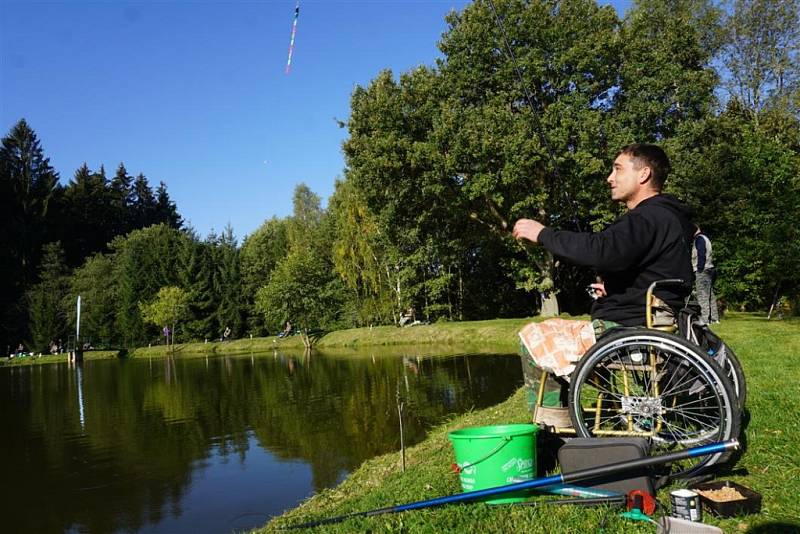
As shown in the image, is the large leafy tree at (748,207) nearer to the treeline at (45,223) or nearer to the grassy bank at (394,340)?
the grassy bank at (394,340)

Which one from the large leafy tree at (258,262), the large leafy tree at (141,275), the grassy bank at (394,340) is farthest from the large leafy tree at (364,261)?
the large leafy tree at (141,275)

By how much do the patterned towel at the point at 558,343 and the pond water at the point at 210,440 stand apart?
3.51 meters

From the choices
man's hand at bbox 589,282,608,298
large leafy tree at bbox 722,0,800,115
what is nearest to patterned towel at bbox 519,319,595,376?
man's hand at bbox 589,282,608,298

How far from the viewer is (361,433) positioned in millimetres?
9258

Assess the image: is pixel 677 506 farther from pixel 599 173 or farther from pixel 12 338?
pixel 12 338

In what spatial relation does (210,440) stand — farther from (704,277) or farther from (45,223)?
(45,223)

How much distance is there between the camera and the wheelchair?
3252mm

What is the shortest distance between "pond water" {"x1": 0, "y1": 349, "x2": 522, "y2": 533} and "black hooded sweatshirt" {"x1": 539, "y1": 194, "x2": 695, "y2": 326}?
409cm

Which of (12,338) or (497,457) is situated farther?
(12,338)

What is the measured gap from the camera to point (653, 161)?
369 centimetres

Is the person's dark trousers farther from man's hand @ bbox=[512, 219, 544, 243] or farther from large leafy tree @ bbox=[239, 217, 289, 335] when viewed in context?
large leafy tree @ bbox=[239, 217, 289, 335]

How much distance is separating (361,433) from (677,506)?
6.84 meters

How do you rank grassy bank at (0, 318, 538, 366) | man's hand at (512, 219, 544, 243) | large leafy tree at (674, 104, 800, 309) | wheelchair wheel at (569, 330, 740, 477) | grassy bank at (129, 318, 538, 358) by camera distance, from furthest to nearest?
grassy bank at (129, 318, 538, 358) → grassy bank at (0, 318, 538, 366) → large leafy tree at (674, 104, 800, 309) → man's hand at (512, 219, 544, 243) → wheelchair wheel at (569, 330, 740, 477)

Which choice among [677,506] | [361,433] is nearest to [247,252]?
[361,433]
